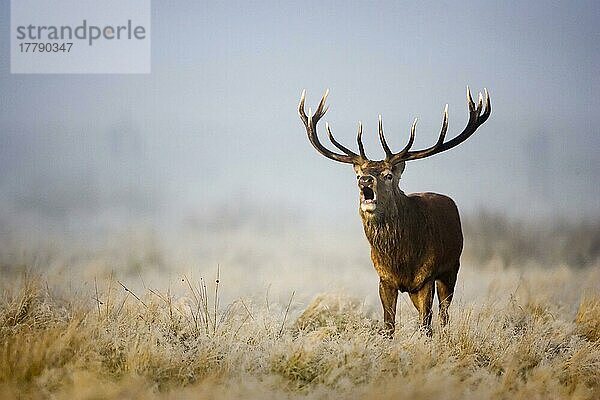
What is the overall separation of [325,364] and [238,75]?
1.53 metres

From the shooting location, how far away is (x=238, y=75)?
13.9ft

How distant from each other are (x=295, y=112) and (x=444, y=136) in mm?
804

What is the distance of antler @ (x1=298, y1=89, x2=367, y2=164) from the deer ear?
0.15 metres

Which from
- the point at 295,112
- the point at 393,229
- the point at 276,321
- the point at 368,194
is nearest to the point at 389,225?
the point at 393,229

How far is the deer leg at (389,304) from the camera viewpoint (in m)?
3.93

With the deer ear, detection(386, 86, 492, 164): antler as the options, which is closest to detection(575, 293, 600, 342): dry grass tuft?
detection(386, 86, 492, 164): antler

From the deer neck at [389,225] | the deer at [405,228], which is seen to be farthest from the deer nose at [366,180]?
the deer neck at [389,225]

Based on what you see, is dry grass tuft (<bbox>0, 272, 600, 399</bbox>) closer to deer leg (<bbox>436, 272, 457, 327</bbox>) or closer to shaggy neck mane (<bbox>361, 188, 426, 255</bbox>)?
deer leg (<bbox>436, 272, 457, 327</bbox>)

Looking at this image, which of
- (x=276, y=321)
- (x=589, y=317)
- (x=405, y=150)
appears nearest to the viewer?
(x=405, y=150)

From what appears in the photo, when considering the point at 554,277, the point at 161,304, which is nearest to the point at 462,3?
the point at 554,277

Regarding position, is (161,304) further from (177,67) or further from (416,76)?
(416,76)

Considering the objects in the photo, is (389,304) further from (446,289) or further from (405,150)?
(405,150)
